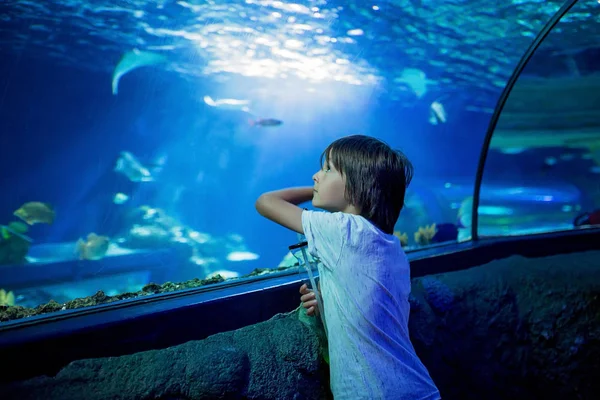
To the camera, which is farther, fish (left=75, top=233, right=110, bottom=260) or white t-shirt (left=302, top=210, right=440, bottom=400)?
fish (left=75, top=233, right=110, bottom=260)

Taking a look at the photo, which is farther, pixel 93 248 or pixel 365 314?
pixel 93 248

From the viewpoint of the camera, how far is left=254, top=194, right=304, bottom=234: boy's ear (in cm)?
170

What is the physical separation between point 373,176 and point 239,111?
28.8 meters

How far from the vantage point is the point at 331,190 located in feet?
5.47

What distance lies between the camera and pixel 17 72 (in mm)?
16016

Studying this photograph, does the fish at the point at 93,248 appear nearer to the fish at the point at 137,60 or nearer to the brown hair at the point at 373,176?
the fish at the point at 137,60

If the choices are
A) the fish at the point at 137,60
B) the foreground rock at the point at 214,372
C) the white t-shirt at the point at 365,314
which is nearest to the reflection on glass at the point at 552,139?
the foreground rock at the point at 214,372

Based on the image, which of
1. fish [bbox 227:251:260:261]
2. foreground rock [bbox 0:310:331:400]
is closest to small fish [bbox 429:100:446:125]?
fish [bbox 227:251:260:261]

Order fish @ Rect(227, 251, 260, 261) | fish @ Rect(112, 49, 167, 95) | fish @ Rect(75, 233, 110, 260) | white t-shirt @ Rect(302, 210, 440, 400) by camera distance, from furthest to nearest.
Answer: fish @ Rect(227, 251, 260, 261) → fish @ Rect(112, 49, 167, 95) → fish @ Rect(75, 233, 110, 260) → white t-shirt @ Rect(302, 210, 440, 400)

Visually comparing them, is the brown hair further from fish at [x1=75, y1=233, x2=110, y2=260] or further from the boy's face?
fish at [x1=75, y1=233, x2=110, y2=260]

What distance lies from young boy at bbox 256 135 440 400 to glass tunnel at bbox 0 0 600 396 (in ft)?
1.59

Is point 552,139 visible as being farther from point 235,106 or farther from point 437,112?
point 235,106

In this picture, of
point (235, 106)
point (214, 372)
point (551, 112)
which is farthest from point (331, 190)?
point (235, 106)

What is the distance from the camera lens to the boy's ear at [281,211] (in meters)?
1.70
